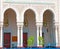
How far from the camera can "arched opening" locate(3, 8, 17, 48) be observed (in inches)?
1210

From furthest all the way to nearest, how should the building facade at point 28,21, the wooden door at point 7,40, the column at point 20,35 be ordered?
the wooden door at point 7,40, the building facade at point 28,21, the column at point 20,35

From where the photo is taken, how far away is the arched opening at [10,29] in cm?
3073

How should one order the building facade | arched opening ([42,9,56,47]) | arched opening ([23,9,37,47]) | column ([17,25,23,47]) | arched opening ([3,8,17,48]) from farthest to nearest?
1. arched opening ([23,9,37,47])
2. arched opening ([42,9,56,47])
3. arched opening ([3,8,17,48])
4. the building facade
5. column ([17,25,23,47])

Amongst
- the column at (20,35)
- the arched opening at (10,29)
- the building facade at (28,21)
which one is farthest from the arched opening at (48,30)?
the column at (20,35)

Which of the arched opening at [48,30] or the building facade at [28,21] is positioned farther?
the arched opening at [48,30]

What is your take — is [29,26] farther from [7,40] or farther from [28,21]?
[7,40]

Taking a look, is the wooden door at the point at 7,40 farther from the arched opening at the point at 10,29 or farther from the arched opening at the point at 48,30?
the arched opening at the point at 48,30

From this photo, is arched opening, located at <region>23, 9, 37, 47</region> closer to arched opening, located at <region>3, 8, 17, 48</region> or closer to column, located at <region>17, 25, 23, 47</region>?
arched opening, located at <region>3, 8, 17, 48</region>

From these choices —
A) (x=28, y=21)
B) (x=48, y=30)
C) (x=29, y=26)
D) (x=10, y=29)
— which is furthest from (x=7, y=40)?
(x=48, y=30)

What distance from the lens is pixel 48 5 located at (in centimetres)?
2889

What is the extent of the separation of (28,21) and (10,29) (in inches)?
97.0

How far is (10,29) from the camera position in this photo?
30953 mm

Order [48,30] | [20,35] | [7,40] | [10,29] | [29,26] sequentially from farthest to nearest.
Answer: [48,30] → [29,26] → [10,29] → [7,40] → [20,35]

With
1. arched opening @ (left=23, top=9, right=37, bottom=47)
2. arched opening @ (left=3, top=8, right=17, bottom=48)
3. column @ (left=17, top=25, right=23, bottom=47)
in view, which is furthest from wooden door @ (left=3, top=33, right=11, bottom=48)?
column @ (left=17, top=25, right=23, bottom=47)
